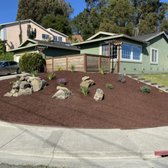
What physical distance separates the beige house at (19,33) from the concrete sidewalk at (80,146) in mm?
38240

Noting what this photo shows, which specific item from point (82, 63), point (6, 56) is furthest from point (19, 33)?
point (82, 63)

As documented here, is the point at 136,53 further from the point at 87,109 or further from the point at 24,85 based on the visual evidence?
the point at 87,109

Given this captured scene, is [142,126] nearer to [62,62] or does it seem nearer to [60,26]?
[62,62]

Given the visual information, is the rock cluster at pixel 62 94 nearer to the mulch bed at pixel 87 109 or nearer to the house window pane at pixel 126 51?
the mulch bed at pixel 87 109

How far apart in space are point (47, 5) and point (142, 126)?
6353 centimetres

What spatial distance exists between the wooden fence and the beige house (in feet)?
81.5

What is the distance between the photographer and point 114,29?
44.9m

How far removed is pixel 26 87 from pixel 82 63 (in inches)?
272

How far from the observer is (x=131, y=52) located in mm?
23625

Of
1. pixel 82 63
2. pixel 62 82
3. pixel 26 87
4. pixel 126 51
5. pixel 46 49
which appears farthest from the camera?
pixel 46 49

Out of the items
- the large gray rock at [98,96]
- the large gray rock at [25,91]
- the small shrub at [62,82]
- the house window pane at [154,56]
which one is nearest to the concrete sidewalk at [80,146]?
the large gray rock at [98,96]

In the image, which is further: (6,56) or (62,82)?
(6,56)

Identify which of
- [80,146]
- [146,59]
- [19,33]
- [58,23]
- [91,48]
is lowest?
[80,146]

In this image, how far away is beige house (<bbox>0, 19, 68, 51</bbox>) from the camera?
4584 centimetres
